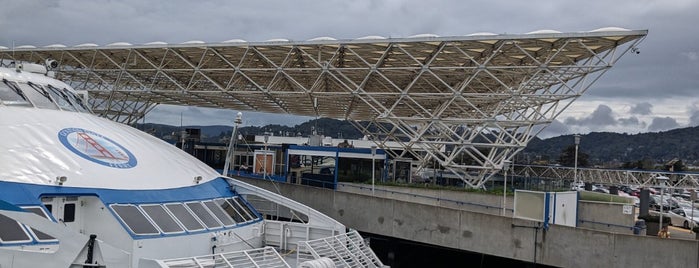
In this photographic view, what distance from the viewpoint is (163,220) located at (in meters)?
12.4

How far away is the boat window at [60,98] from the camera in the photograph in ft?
50.2

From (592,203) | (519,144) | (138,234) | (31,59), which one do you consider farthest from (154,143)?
(31,59)

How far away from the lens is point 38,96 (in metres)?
15.0

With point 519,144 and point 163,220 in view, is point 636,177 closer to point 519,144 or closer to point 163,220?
point 519,144

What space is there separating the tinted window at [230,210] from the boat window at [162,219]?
6.49ft

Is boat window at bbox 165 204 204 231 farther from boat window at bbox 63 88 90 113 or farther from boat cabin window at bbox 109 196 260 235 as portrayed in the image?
boat window at bbox 63 88 90 113

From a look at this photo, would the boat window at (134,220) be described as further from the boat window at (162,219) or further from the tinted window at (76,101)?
the tinted window at (76,101)

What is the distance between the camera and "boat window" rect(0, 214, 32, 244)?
1053cm

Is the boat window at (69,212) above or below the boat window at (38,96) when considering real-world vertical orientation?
below

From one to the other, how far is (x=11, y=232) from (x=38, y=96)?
5.47 metres

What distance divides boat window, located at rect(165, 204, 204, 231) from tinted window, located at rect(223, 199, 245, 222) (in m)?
1.38

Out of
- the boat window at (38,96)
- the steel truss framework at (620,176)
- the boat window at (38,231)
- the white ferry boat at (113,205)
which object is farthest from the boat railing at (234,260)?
the steel truss framework at (620,176)

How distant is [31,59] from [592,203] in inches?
1813

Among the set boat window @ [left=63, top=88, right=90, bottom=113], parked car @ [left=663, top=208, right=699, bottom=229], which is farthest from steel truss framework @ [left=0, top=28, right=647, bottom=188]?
boat window @ [left=63, top=88, right=90, bottom=113]
